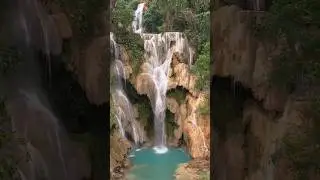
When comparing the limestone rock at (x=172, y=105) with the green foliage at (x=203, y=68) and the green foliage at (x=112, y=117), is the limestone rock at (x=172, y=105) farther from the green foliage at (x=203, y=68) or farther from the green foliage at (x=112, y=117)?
the green foliage at (x=112, y=117)

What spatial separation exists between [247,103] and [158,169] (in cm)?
480

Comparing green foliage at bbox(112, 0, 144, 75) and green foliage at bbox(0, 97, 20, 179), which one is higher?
green foliage at bbox(112, 0, 144, 75)

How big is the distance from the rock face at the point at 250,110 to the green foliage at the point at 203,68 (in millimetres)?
4187

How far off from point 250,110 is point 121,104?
6.10m

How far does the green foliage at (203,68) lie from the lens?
8.66m

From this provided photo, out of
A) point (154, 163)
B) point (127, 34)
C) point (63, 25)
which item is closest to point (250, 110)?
point (63, 25)

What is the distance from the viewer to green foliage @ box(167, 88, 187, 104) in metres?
10.2

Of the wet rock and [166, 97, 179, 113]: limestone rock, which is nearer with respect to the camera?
the wet rock

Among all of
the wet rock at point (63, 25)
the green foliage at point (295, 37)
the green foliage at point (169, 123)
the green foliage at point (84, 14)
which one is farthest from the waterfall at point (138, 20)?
the green foliage at point (295, 37)

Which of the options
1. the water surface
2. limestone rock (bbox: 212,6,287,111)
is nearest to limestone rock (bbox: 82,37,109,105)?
limestone rock (bbox: 212,6,287,111)

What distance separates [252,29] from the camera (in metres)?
4.04

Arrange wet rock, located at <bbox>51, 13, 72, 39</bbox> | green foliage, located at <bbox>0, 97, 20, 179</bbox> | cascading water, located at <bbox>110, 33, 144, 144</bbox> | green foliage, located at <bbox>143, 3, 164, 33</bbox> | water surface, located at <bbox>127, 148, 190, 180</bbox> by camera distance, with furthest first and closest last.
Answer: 1. green foliage, located at <bbox>143, 3, 164, 33</bbox>
2. cascading water, located at <bbox>110, 33, 144, 144</bbox>
3. water surface, located at <bbox>127, 148, 190, 180</bbox>
4. wet rock, located at <bbox>51, 13, 72, 39</bbox>
5. green foliage, located at <bbox>0, 97, 20, 179</bbox>

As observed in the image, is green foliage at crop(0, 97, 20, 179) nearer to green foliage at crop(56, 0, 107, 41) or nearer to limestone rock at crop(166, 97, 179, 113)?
green foliage at crop(56, 0, 107, 41)

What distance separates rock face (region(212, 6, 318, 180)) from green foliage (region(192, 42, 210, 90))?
419 cm
